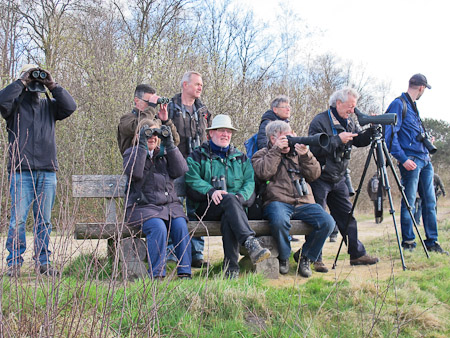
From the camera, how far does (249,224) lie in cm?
473

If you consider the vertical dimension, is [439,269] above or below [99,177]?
below

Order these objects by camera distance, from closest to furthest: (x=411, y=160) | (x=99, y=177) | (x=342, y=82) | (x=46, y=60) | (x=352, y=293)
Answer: (x=352, y=293)
(x=99, y=177)
(x=411, y=160)
(x=46, y=60)
(x=342, y=82)

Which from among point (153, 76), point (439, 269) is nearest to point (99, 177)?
point (439, 269)

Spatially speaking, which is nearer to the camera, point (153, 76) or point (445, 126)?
point (153, 76)

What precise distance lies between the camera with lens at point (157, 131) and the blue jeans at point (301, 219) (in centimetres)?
130

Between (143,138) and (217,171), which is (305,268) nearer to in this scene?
(217,171)

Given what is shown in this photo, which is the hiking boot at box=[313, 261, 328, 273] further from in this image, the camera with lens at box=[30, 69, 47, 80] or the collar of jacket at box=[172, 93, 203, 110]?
the camera with lens at box=[30, 69, 47, 80]

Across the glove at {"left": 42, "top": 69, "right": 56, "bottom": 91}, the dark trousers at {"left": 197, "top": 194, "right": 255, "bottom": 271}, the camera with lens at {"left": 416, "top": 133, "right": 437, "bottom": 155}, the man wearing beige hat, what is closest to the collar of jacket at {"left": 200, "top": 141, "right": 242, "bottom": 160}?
the man wearing beige hat

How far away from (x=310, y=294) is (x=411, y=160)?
8.01 feet

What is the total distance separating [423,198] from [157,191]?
129 inches

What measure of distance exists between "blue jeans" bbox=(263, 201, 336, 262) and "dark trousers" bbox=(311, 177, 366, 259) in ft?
1.04

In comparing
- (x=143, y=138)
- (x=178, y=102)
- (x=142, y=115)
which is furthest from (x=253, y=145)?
(x=143, y=138)

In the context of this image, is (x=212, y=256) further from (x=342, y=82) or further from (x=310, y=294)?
(x=342, y=82)

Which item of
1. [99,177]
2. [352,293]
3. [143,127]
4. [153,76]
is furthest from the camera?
[153,76]
